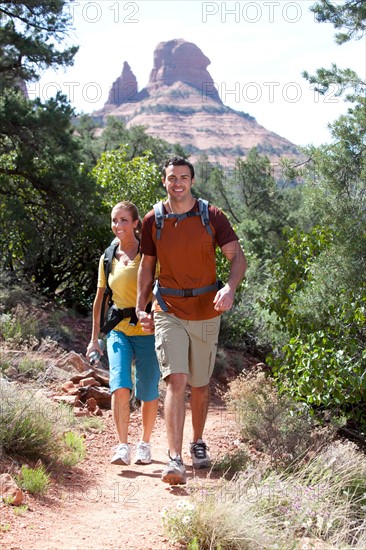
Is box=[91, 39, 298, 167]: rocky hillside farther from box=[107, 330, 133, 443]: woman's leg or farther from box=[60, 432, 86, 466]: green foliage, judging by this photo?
box=[107, 330, 133, 443]: woman's leg

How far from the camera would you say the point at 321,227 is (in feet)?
26.1

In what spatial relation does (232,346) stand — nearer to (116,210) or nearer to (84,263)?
(84,263)

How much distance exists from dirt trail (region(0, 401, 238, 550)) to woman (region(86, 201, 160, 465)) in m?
0.31

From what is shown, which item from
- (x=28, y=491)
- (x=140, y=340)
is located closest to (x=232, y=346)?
(x=140, y=340)

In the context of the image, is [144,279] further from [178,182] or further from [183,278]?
[178,182]

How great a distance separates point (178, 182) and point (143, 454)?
7.03 ft

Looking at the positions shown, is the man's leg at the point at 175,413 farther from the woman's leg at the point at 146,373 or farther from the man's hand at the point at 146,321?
the woman's leg at the point at 146,373

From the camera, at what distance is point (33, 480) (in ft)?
15.3

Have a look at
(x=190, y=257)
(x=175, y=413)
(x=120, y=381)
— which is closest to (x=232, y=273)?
(x=190, y=257)

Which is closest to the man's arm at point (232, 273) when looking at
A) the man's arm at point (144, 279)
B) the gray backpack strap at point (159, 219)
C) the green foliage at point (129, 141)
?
the gray backpack strap at point (159, 219)

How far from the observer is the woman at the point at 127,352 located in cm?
559

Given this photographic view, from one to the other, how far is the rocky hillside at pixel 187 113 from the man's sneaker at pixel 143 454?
356 feet

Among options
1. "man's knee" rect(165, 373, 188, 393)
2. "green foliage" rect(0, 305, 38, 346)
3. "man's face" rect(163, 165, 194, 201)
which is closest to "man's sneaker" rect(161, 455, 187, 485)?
"man's knee" rect(165, 373, 188, 393)

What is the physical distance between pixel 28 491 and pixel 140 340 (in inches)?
59.5
